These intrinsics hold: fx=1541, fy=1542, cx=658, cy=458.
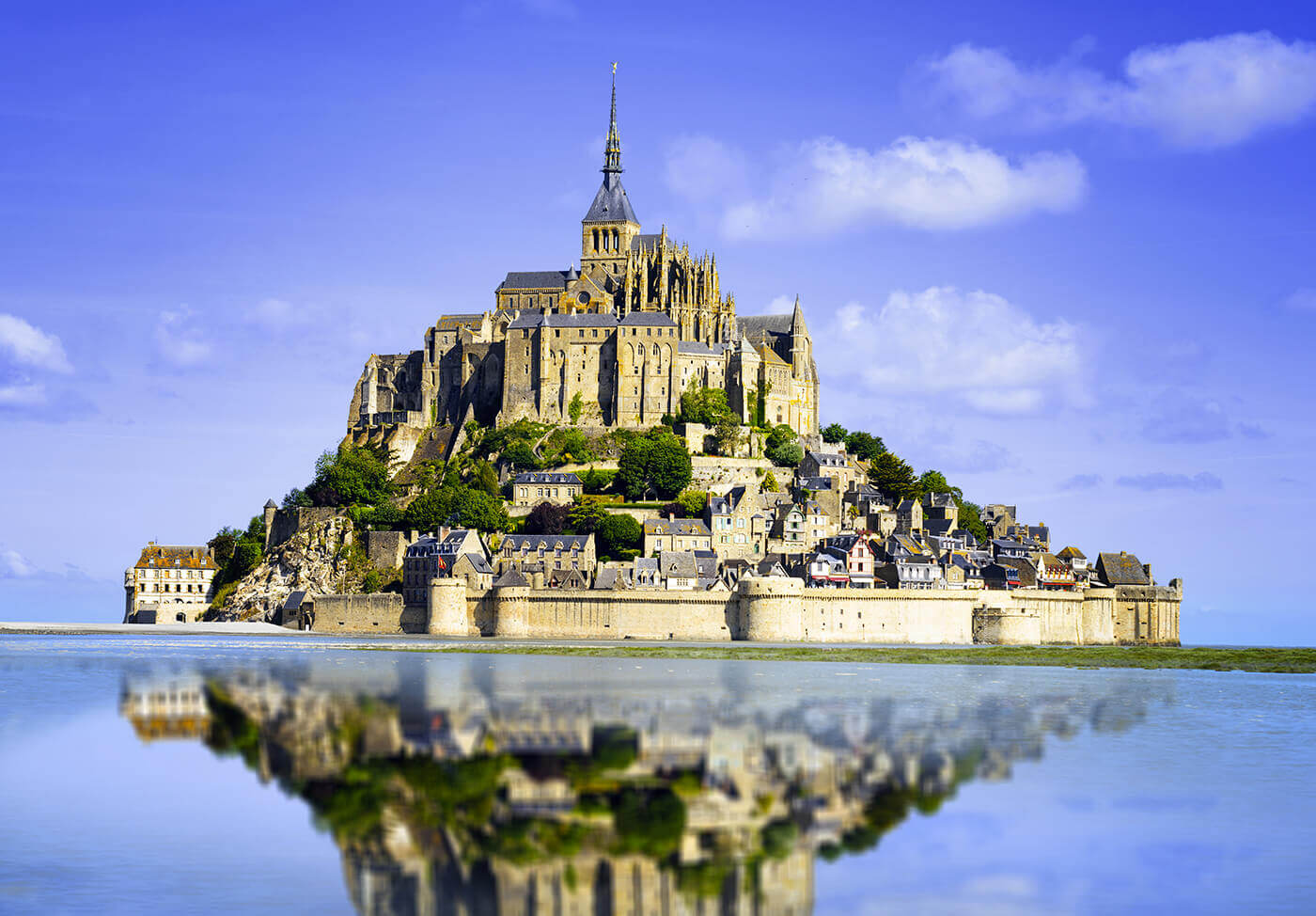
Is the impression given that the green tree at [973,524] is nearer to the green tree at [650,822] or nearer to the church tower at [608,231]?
the church tower at [608,231]

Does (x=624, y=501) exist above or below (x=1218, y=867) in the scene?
above

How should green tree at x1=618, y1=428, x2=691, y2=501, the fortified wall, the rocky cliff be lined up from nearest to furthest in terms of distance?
the fortified wall → the rocky cliff → green tree at x1=618, y1=428, x2=691, y2=501

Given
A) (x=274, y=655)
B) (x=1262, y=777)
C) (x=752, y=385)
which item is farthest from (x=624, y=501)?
(x=1262, y=777)

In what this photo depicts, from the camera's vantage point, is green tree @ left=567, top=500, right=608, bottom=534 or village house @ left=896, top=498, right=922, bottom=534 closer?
green tree @ left=567, top=500, right=608, bottom=534

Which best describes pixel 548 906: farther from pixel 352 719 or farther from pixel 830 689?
pixel 830 689

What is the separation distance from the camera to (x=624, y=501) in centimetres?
8412

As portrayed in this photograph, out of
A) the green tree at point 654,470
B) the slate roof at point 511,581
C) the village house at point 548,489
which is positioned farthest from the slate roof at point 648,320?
the slate roof at point 511,581

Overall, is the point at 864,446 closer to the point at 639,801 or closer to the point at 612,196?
the point at 612,196

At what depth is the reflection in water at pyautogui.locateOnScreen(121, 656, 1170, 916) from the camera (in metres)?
18.2

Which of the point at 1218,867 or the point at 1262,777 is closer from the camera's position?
the point at 1218,867

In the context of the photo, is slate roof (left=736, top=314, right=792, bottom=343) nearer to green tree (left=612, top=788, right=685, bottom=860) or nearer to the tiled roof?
the tiled roof

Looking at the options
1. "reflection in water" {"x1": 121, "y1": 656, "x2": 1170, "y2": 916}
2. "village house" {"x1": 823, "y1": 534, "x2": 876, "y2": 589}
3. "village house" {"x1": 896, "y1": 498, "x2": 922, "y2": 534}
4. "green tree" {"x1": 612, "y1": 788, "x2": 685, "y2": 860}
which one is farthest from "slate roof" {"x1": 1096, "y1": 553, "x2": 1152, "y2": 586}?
"green tree" {"x1": 612, "y1": 788, "x2": 685, "y2": 860}

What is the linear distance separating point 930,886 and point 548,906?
189 inches

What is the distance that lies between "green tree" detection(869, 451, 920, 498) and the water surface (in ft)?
155
